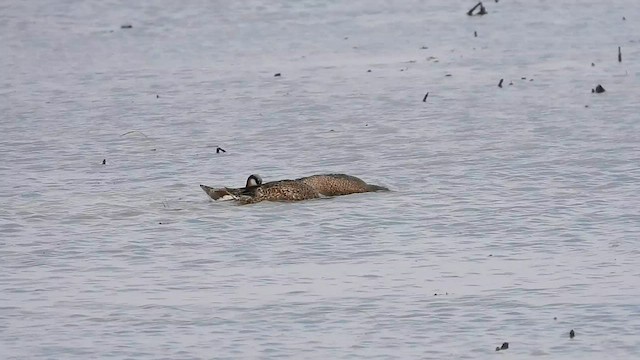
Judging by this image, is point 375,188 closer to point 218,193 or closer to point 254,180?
point 254,180

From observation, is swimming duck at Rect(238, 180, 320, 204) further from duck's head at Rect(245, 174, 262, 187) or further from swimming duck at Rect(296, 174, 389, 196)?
swimming duck at Rect(296, 174, 389, 196)

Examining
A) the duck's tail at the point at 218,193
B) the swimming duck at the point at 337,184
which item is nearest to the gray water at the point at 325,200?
the duck's tail at the point at 218,193

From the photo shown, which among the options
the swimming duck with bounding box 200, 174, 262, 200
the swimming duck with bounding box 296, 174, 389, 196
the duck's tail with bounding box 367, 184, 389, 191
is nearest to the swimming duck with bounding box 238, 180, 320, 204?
the swimming duck with bounding box 200, 174, 262, 200

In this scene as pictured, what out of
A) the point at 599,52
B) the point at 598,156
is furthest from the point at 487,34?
the point at 598,156

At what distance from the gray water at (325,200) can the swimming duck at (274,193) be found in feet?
0.26

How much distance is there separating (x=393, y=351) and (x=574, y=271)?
70.5 inches

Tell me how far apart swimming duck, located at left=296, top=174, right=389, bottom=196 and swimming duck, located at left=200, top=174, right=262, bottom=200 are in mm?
363

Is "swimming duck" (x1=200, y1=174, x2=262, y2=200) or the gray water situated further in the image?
"swimming duck" (x1=200, y1=174, x2=262, y2=200)

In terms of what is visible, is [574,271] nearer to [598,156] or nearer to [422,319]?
[422,319]

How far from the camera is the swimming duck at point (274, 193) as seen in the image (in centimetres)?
1094

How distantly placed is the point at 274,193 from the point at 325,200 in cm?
37

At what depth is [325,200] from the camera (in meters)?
11.1

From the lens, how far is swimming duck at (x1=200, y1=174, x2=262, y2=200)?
35.6 feet

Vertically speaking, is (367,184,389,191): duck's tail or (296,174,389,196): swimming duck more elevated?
(296,174,389,196): swimming duck
